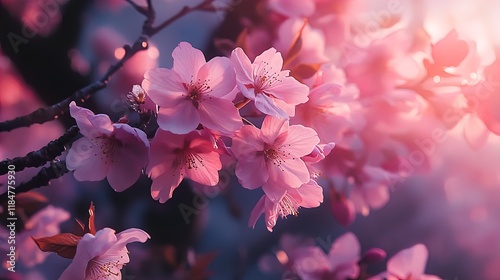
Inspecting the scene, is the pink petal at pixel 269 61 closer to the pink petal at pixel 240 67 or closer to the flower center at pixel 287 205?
the pink petal at pixel 240 67

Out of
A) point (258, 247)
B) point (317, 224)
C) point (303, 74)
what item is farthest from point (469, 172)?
point (303, 74)

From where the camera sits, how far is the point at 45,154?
46cm

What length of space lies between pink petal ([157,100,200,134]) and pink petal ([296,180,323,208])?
0.13 m

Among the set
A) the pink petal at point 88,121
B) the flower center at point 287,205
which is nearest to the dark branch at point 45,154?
the pink petal at point 88,121

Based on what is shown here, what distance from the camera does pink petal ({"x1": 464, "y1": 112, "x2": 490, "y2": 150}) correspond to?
734 millimetres

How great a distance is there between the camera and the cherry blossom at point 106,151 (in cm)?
45

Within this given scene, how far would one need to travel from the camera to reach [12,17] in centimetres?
81

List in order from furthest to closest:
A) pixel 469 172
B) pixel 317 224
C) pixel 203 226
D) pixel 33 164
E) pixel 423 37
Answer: pixel 469 172, pixel 317 224, pixel 203 226, pixel 423 37, pixel 33 164

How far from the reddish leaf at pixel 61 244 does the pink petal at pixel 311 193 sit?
22cm

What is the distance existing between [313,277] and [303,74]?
0.36 m

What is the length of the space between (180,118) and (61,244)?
16 cm

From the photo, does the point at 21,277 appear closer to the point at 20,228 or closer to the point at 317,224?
the point at 20,228

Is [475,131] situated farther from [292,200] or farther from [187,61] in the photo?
[187,61]

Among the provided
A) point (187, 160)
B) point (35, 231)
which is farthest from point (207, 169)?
point (35, 231)
